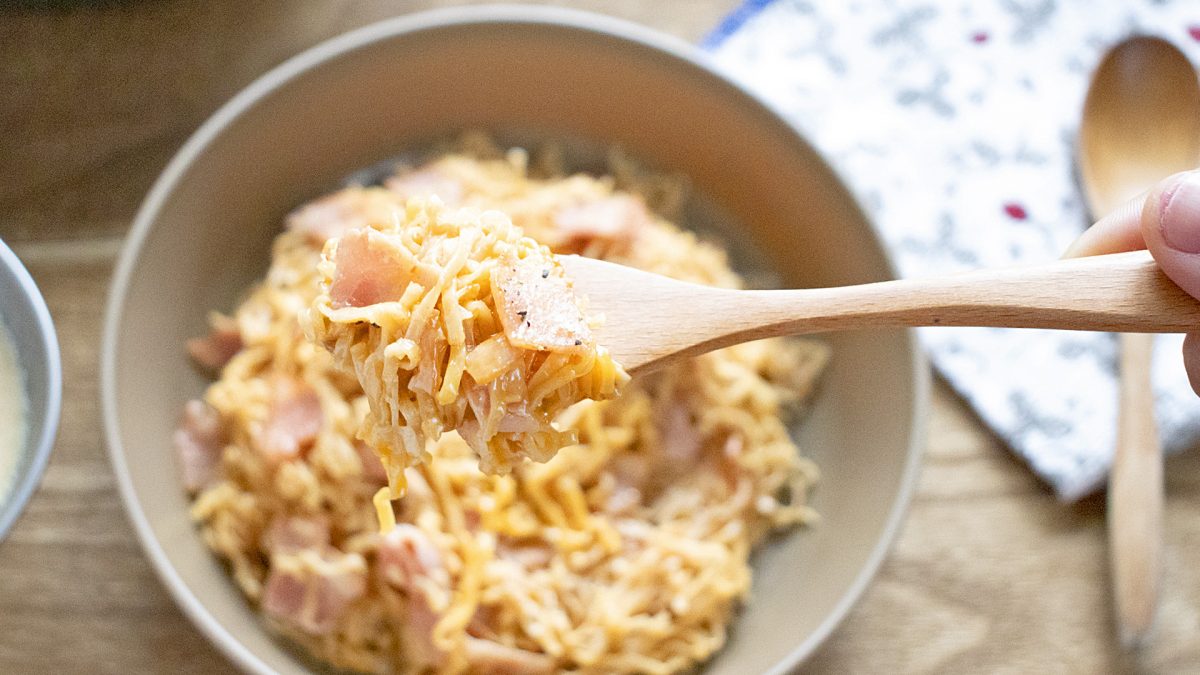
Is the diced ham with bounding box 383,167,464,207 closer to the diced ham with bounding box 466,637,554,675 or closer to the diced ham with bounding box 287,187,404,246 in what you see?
the diced ham with bounding box 287,187,404,246

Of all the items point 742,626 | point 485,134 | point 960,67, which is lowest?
point 742,626

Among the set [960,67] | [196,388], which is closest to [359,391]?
[196,388]

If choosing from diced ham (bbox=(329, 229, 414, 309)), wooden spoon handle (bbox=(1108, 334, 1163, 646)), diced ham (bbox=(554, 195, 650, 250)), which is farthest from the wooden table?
diced ham (bbox=(329, 229, 414, 309))

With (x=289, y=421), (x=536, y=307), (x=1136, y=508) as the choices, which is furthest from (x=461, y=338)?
(x=1136, y=508)

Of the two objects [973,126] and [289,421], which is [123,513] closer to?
[289,421]

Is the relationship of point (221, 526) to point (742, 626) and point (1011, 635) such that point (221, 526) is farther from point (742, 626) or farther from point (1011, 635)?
point (1011, 635)

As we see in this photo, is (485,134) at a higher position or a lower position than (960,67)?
lower

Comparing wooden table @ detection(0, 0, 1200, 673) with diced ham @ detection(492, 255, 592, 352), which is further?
wooden table @ detection(0, 0, 1200, 673)

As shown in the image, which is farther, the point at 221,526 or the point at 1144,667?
the point at 1144,667
